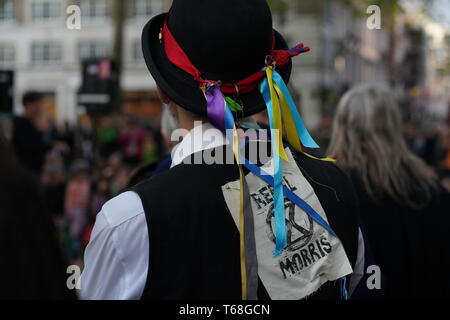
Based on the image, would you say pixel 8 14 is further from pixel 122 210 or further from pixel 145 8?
pixel 122 210

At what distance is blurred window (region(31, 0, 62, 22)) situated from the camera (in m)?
36.2

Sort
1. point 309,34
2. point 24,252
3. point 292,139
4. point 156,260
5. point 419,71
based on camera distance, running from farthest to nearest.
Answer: point 419,71
point 309,34
point 292,139
point 156,260
point 24,252

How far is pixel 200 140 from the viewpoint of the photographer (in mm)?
1659

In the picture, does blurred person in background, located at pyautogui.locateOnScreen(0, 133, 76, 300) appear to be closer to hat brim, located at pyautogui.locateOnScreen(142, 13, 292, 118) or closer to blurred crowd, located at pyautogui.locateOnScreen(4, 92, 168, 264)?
hat brim, located at pyautogui.locateOnScreen(142, 13, 292, 118)

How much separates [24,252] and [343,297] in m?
1.01

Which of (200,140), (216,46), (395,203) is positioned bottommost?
(395,203)

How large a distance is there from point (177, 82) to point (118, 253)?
18.5 inches

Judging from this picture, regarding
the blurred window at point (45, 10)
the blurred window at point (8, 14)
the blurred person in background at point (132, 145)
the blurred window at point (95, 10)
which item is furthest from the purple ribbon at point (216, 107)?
the blurred window at point (8, 14)

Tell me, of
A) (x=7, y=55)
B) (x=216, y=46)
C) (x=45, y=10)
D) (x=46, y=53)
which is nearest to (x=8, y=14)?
(x=7, y=55)

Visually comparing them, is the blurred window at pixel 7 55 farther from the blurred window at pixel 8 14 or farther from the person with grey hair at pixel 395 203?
the person with grey hair at pixel 395 203

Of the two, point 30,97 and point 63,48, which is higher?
point 63,48
